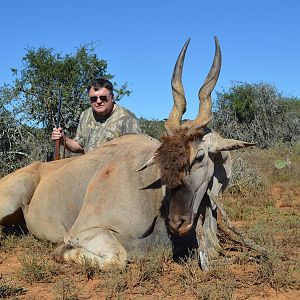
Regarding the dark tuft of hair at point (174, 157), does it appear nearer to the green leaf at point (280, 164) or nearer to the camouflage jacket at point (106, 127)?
the camouflage jacket at point (106, 127)

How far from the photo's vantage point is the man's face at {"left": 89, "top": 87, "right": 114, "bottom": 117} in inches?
243

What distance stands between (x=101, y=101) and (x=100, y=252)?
271 cm

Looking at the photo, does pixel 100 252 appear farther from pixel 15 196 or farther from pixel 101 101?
pixel 101 101

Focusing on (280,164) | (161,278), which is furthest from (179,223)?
(280,164)

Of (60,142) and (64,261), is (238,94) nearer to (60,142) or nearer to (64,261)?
(60,142)

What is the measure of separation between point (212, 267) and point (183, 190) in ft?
2.19

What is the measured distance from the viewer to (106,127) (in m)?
6.41

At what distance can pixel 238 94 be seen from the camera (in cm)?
2391

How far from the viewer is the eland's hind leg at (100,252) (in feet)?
12.7

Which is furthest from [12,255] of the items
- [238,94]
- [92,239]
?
[238,94]

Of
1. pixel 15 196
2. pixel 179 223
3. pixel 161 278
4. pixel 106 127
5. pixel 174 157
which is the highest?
pixel 106 127

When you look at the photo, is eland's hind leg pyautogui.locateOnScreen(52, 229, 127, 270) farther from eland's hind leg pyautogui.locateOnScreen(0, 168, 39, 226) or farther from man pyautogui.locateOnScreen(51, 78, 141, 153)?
man pyautogui.locateOnScreen(51, 78, 141, 153)

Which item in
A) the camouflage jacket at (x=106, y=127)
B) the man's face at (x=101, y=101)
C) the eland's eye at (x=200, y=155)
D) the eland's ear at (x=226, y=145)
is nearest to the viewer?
the eland's eye at (x=200, y=155)

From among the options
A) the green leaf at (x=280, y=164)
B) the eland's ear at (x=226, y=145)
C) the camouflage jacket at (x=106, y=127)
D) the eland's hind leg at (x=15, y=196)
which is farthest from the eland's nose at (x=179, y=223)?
the green leaf at (x=280, y=164)
